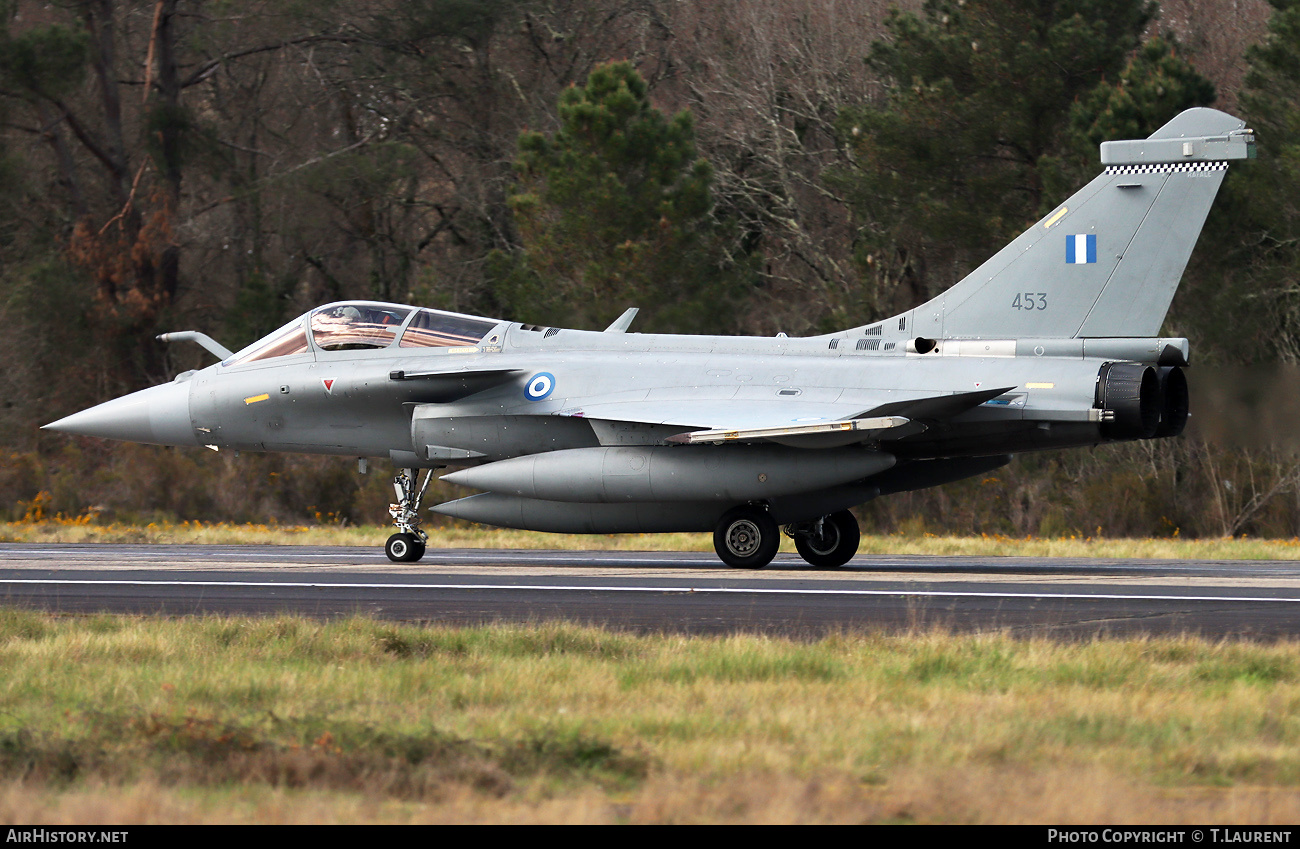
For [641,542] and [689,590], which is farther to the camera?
[641,542]

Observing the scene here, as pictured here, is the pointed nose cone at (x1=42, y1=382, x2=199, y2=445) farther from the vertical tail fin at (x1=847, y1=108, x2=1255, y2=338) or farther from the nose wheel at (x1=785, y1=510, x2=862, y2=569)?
the vertical tail fin at (x1=847, y1=108, x2=1255, y2=338)

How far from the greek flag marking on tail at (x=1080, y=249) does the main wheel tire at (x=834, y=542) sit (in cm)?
367

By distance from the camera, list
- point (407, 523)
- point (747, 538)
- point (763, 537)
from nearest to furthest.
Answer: point (763, 537) < point (747, 538) < point (407, 523)

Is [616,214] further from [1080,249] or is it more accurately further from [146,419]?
[1080,249]

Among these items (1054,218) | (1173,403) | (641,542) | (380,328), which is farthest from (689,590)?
(641,542)

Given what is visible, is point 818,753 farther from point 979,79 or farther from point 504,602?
point 979,79

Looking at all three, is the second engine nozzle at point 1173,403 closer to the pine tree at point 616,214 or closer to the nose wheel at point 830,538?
the nose wheel at point 830,538

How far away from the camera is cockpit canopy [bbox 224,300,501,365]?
1666 centimetres

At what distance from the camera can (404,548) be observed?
661 inches

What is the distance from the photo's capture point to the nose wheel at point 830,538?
1596cm

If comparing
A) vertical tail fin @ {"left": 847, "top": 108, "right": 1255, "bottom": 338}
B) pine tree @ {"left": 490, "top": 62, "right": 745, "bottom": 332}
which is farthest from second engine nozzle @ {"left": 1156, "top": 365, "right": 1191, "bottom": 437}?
pine tree @ {"left": 490, "top": 62, "right": 745, "bottom": 332}

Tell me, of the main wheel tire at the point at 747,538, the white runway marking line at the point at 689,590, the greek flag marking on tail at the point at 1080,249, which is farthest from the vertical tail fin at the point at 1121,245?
the white runway marking line at the point at 689,590

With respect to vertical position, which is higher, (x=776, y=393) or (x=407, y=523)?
(x=776, y=393)

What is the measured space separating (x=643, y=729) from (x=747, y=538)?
913cm
